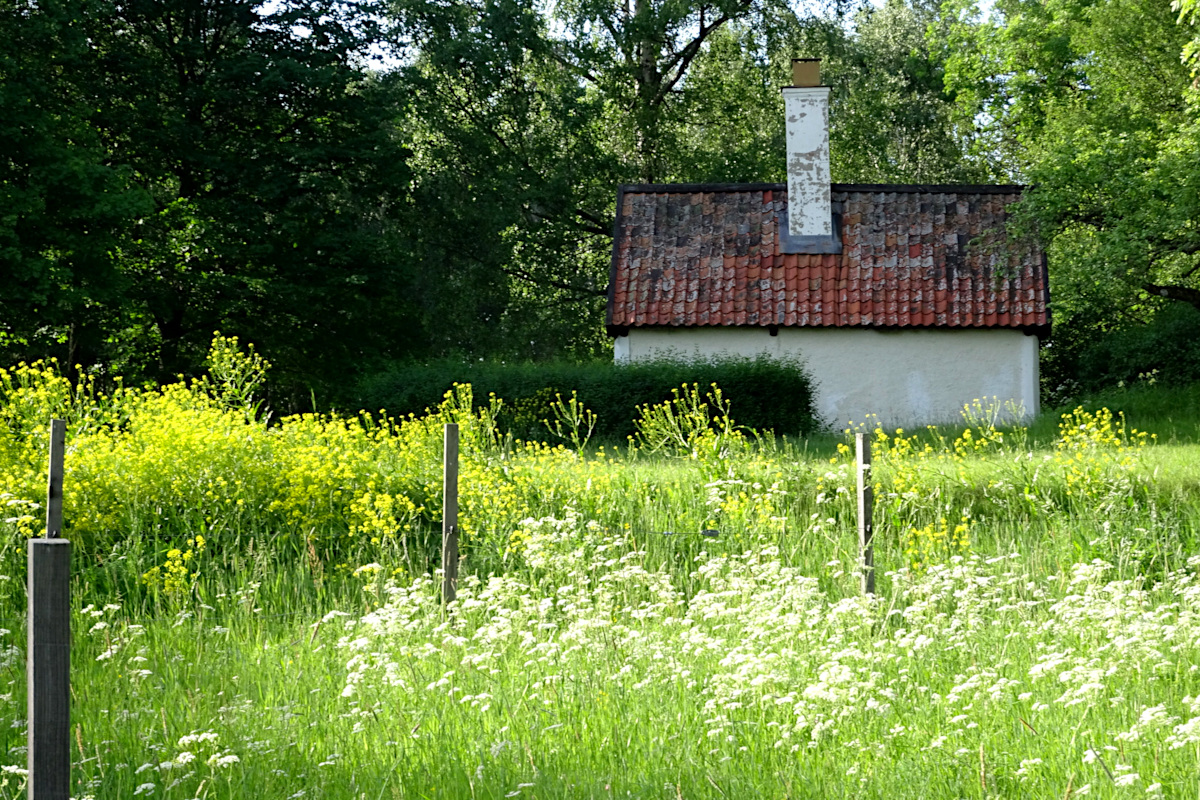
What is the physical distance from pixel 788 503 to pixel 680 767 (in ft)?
18.0

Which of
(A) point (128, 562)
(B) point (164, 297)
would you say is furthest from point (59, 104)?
(A) point (128, 562)

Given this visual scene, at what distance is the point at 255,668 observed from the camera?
19.7ft

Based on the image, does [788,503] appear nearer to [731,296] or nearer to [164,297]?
[731,296]

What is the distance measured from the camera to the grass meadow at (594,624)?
4555 millimetres

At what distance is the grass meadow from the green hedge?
20.4ft

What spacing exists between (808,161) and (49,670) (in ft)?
66.3

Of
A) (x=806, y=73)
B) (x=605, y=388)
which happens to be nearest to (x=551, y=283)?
(x=806, y=73)

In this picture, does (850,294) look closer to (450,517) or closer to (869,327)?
(869,327)

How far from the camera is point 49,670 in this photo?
3.21 metres

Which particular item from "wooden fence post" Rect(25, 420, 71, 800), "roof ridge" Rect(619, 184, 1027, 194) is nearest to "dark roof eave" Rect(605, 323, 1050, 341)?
"roof ridge" Rect(619, 184, 1027, 194)

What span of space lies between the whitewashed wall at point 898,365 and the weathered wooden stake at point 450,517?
1282cm

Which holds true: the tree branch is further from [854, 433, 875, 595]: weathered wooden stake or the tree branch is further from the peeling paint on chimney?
[854, 433, 875, 595]: weathered wooden stake

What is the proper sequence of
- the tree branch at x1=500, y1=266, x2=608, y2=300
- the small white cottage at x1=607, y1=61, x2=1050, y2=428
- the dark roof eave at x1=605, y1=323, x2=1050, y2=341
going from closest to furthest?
the dark roof eave at x1=605, y1=323, x2=1050, y2=341
the small white cottage at x1=607, y1=61, x2=1050, y2=428
the tree branch at x1=500, y1=266, x2=608, y2=300

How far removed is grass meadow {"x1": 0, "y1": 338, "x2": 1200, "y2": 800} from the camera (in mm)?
4555
